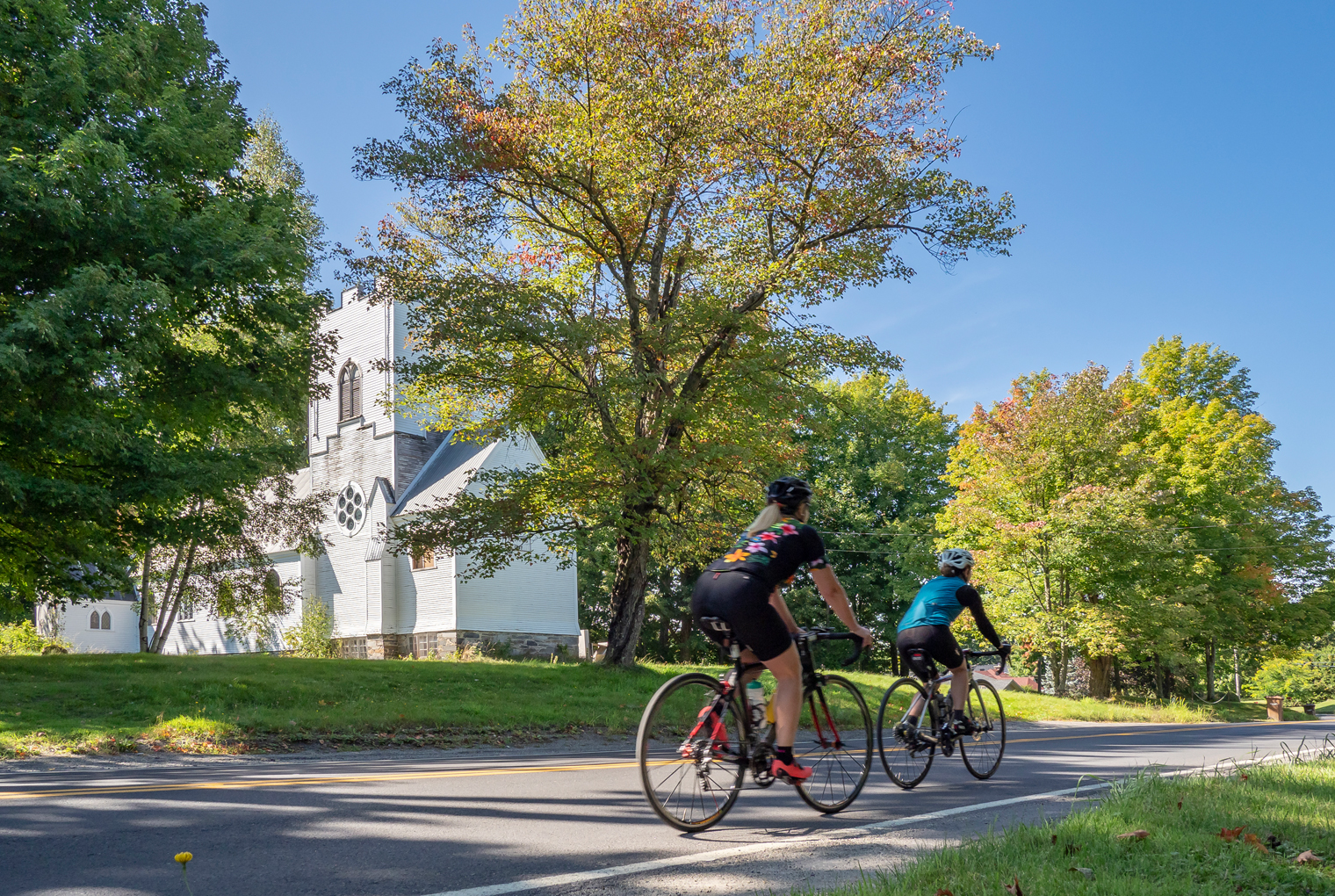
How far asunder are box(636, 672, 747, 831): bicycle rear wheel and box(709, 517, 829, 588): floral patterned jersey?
67cm

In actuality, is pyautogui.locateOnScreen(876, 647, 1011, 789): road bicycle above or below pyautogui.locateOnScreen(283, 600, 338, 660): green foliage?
above

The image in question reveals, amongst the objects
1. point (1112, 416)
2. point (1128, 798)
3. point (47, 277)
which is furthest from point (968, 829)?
point (1112, 416)

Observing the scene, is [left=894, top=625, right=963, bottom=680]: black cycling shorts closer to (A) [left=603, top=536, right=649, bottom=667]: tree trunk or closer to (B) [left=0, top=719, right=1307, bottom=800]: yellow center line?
(B) [left=0, top=719, right=1307, bottom=800]: yellow center line

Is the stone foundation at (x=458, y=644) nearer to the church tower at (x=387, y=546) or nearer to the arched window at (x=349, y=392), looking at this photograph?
the church tower at (x=387, y=546)

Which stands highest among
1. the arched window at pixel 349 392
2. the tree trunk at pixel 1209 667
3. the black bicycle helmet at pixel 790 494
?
the arched window at pixel 349 392

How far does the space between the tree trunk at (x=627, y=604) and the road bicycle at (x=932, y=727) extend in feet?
39.7

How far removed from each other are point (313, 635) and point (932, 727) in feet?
100

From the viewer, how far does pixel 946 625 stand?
24.5 feet

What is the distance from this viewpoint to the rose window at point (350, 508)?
128 feet

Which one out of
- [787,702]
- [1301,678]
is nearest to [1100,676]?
[787,702]

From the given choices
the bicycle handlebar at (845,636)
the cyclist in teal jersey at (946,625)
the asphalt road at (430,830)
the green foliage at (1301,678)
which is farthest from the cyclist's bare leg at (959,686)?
the green foliage at (1301,678)

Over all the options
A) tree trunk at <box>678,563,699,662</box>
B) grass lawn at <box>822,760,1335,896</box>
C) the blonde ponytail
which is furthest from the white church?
grass lawn at <box>822,760,1335,896</box>

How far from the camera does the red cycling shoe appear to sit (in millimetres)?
5418

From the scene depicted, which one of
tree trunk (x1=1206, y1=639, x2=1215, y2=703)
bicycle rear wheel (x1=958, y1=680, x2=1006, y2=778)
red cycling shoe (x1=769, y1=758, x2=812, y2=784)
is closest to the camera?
red cycling shoe (x1=769, y1=758, x2=812, y2=784)
